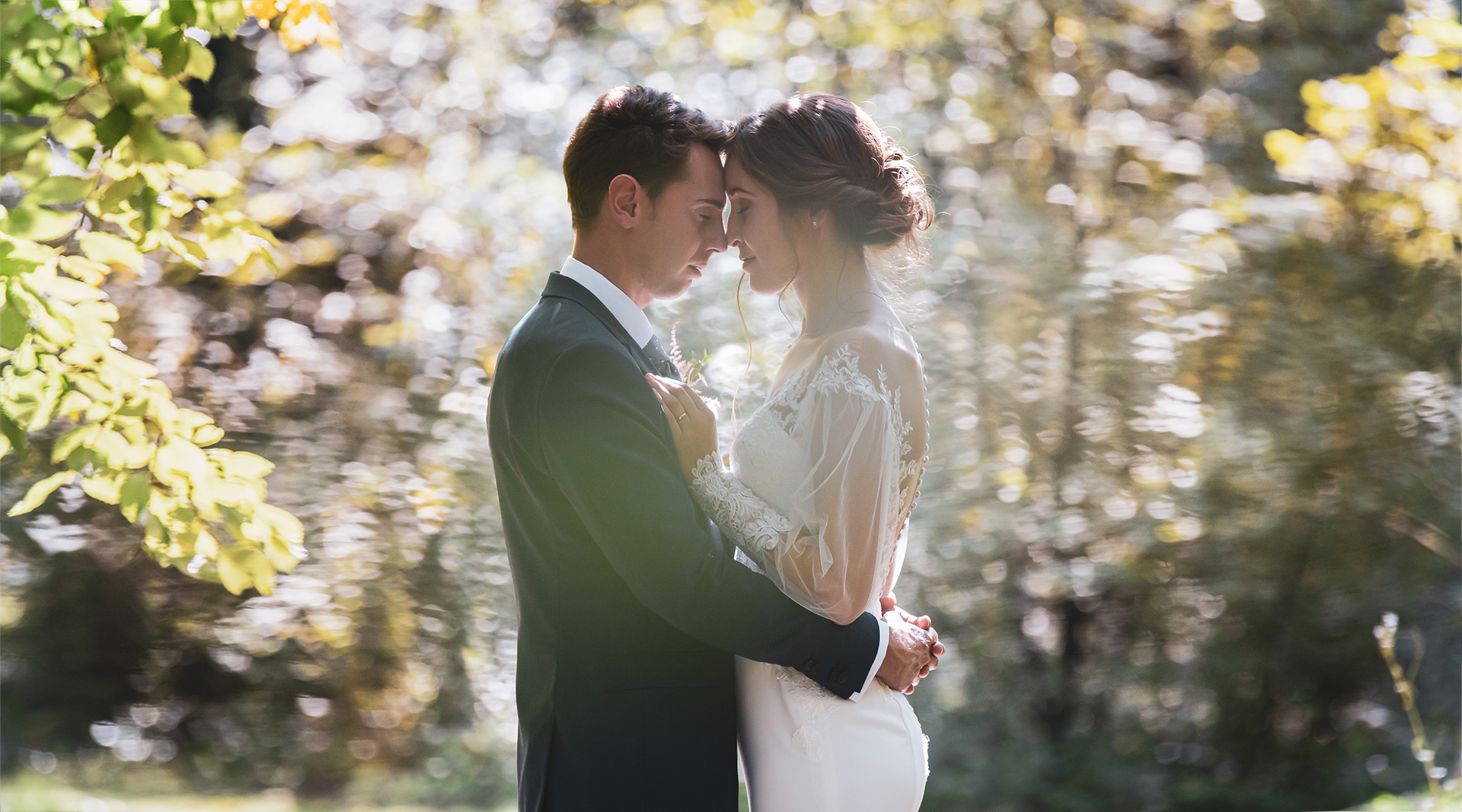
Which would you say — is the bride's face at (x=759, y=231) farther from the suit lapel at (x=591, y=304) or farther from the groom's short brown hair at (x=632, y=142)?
the suit lapel at (x=591, y=304)

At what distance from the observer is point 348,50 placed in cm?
517

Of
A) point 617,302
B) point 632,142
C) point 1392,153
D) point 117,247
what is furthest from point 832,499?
point 1392,153

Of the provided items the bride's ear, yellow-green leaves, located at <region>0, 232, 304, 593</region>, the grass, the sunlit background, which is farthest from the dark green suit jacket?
the grass

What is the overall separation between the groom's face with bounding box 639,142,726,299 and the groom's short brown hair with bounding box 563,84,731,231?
30mm

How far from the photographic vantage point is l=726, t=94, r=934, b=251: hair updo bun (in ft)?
7.11

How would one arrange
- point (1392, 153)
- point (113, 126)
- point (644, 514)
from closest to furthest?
1. point (113, 126)
2. point (644, 514)
3. point (1392, 153)

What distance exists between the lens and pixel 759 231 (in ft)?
7.34

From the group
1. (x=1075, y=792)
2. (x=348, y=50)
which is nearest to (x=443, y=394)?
(x=348, y=50)

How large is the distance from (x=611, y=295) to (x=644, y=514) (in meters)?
0.52

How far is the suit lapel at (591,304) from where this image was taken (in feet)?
6.66

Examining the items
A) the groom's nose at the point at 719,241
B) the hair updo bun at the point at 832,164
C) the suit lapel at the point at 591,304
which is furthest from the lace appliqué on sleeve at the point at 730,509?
the hair updo bun at the point at 832,164

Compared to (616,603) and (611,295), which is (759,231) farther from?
(616,603)

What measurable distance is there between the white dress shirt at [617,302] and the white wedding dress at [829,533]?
91 mm

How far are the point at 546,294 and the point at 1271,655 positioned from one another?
4.74 metres
